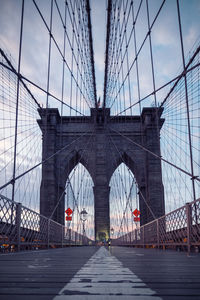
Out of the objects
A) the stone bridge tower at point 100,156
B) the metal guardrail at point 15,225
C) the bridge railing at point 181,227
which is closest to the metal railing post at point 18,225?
the metal guardrail at point 15,225

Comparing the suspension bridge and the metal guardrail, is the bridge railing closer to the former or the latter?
the suspension bridge

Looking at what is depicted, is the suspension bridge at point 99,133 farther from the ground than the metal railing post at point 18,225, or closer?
farther from the ground

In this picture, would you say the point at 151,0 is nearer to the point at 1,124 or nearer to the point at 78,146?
the point at 1,124

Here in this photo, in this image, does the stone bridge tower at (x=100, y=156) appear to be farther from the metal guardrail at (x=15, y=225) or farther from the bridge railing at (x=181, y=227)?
the metal guardrail at (x=15, y=225)

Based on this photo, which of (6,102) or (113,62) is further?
(113,62)

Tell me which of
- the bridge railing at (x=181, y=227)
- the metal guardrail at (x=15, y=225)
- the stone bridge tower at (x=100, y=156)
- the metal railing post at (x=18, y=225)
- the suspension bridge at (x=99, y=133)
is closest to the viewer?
the metal guardrail at (x=15, y=225)

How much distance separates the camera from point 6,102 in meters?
9.16

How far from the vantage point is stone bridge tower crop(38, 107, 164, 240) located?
72.8 ft

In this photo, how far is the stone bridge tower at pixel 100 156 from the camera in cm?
2219

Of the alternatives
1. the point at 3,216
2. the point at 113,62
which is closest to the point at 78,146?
the point at 113,62

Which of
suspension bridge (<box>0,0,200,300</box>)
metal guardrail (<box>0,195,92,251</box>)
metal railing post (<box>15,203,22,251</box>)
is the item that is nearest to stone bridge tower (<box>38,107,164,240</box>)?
suspension bridge (<box>0,0,200,300</box>)

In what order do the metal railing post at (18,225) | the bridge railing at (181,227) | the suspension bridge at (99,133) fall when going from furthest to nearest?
1. the suspension bridge at (99,133)
2. the metal railing post at (18,225)
3. the bridge railing at (181,227)

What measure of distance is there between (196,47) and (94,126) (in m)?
17.6

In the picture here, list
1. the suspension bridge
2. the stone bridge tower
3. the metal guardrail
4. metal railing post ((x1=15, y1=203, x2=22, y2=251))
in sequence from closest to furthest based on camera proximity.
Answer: the metal guardrail
metal railing post ((x1=15, y1=203, x2=22, y2=251))
the suspension bridge
the stone bridge tower
